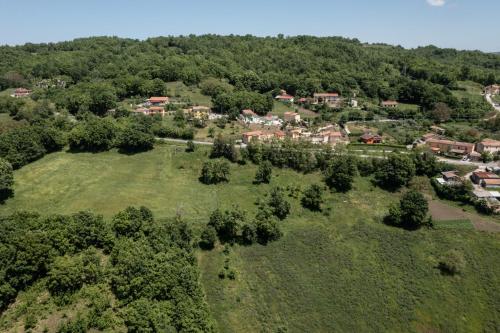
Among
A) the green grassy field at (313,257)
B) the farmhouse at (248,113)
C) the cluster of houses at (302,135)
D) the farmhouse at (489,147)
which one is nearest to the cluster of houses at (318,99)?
the farmhouse at (248,113)

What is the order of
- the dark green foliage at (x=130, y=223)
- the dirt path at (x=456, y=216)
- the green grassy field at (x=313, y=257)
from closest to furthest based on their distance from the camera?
the green grassy field at (x=313, y=257)
the dark green foliage at (x=130, y=223)
the dirt path at (x=456, y=216)

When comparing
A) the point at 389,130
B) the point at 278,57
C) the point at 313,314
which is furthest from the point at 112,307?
the point at 278,57

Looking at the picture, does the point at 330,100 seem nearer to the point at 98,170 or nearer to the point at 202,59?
the point at 202,59

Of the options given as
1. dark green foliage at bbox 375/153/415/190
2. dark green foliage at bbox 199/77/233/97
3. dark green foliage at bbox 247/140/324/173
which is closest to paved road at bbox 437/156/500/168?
dark green foliage at bbox 375/153/415/190

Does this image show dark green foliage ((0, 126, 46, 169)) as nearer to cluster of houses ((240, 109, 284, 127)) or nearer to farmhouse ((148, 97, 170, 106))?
farmhouse ((148, 97, 170, 106))

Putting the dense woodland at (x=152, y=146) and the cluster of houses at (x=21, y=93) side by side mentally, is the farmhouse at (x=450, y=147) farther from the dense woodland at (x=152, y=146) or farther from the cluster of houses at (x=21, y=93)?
the cluster of houses at (x=21, y=93)

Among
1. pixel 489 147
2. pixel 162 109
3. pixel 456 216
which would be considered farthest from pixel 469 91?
pixel 162 109
